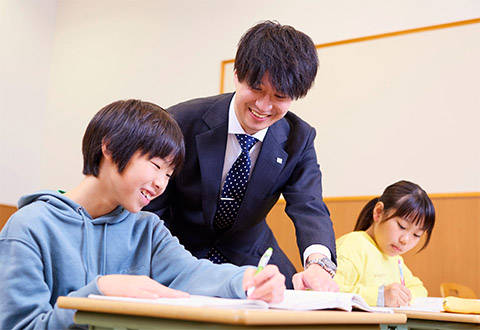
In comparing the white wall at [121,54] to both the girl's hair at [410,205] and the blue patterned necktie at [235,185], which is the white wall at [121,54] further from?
the blue patterned necktie at [235,185]

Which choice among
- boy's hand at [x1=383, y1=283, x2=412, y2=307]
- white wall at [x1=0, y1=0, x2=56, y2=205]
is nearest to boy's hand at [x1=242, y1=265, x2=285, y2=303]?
boy's hand at [x1=383, y1=283, x2=412, y2=307]

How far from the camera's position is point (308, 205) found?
1.75 m

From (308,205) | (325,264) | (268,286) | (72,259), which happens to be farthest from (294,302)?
(308,205)

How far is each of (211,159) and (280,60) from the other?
1.39 feet

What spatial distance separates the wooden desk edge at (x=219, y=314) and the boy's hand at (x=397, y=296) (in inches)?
39.0

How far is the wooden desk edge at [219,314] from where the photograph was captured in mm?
666

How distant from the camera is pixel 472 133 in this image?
323 centimetres

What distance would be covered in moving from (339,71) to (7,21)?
2.56 metres

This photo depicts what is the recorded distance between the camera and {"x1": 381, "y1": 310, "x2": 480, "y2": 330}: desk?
1338 mm

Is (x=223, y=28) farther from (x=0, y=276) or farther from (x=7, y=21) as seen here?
(x=0, y=276)

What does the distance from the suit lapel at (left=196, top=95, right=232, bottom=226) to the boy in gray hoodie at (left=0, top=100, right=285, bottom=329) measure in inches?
16.2

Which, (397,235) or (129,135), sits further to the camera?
(397,235)

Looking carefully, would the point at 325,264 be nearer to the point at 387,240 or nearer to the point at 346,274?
the point at 346,274

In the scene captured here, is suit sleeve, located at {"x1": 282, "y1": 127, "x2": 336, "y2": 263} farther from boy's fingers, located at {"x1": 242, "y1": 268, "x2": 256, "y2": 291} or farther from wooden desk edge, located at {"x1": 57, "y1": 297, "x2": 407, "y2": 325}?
wooden desk edge, located at {"x1": 57, "y1": 297, "x2": 407, "y2": 325}
